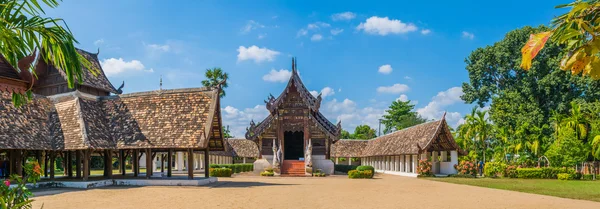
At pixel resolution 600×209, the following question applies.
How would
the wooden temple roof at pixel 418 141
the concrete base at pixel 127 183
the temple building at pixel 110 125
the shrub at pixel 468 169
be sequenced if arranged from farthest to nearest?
the wooden temple roof at pixel 418 141
the shrub at pixel 468 169
the concrete base at pixel 127 183
the temple building at pixel 110 125

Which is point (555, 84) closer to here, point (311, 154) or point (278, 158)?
point (311, 154)

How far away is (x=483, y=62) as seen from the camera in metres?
41.8

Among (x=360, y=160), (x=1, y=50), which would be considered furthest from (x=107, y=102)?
(x=360, y=160)

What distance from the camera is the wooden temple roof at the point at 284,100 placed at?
3322cm

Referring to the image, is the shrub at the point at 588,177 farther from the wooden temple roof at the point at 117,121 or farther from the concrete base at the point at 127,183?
the concrete base at the point at 127,183

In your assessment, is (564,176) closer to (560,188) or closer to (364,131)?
(560,188)

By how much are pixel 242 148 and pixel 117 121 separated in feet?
98.4

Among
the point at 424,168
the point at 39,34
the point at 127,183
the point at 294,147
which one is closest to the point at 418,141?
the point at 424,168

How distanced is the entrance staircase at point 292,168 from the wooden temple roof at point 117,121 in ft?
31.8

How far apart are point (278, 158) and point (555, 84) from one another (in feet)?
74.7

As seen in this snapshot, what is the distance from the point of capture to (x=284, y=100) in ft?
110

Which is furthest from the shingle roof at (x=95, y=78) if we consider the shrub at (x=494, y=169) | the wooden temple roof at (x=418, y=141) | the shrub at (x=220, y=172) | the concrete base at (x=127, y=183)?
the shrub at (x=494, y=169)

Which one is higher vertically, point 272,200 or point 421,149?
point 421,149

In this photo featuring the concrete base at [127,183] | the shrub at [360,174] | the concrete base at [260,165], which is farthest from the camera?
the concrete base at [260,165]
